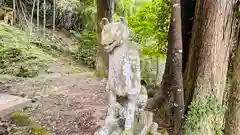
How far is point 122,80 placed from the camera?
86.0 inches

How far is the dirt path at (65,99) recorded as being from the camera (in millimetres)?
3787

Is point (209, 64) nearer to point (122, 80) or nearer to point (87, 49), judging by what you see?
point (122, 80)

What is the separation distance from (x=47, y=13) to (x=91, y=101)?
20.2 ft

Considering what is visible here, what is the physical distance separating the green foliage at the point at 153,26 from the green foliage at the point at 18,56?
2616 millimetres

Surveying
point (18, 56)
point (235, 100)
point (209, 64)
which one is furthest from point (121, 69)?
point (18, 56)

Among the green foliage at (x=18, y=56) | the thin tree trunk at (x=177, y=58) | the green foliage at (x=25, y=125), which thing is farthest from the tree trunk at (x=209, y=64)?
the green foliage at (x=18, y=56)

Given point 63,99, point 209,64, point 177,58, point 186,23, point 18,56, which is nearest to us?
point 177,58

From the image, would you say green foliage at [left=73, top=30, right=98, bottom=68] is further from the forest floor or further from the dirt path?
the dirt path

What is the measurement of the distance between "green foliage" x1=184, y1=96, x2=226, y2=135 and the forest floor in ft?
3.88

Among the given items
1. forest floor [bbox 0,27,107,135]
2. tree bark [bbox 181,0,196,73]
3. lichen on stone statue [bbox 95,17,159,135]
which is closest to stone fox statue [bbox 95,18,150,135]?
lichen on stone statue [bbox 95,17,159,135]

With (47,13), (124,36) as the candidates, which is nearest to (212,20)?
(124,36)

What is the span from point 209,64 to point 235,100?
0.65 meters

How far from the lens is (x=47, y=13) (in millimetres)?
10211

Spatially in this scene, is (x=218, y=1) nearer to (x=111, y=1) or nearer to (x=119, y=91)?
(x=119, y=91)
